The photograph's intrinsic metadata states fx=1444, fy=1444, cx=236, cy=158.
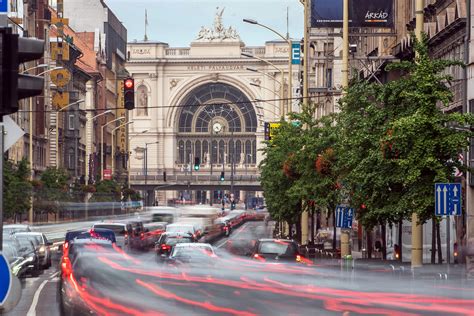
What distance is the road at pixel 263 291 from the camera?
12.4m

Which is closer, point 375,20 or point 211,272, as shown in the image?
point 211,272

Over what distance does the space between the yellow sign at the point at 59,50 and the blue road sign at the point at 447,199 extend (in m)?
101

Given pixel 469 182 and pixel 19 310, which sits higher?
pixel 469 182

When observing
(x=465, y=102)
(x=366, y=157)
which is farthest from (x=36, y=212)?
(x=366, y=157)

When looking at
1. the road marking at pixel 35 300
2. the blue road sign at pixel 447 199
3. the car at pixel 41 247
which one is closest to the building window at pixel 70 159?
the car at pixel 41 247

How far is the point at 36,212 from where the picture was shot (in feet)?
319

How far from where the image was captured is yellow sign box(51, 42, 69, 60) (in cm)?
12838

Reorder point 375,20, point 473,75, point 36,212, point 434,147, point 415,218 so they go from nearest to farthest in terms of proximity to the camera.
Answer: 1. point 434,147
2. point 415,218
3. point 473,75
4. point 375,20
5. point 36,212

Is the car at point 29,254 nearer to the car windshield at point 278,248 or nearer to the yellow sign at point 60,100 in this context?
the car windshield at point 278,248

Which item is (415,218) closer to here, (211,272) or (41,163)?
(211,272)

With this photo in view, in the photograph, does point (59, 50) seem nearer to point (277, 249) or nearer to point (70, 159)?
point (70, 159)

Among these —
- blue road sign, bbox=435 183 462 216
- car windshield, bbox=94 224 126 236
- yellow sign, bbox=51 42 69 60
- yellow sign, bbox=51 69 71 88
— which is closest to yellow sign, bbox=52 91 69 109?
yellow sign, bbox=51 69 71 88

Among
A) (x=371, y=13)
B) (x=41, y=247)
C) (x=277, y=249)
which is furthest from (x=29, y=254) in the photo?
(x=371, y=13)

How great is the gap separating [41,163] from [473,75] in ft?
266
